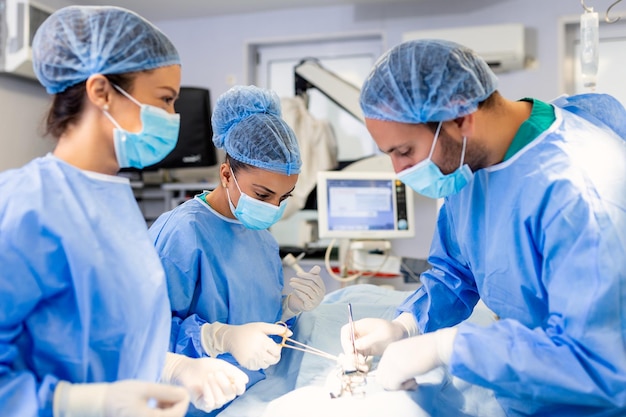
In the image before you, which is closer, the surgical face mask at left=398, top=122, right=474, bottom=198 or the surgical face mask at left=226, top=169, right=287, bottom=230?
the surgical face mask at left=398, top=122, right=474, bottom=198

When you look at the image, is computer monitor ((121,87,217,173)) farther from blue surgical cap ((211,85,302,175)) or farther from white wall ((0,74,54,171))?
blue surgical cap ((211,85,302,175))

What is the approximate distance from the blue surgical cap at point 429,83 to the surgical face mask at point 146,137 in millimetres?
402

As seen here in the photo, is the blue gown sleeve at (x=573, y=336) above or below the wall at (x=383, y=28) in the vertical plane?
below

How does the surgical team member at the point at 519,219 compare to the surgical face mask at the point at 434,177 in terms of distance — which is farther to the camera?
the surgical face mask at the point at 434,177

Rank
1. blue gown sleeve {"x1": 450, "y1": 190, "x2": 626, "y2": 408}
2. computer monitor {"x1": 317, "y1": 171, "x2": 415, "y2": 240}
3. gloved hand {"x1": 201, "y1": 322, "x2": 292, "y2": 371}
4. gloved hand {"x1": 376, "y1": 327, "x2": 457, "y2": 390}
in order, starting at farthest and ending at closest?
1. computer monitor {"x1": 317, "y1": 171, "x2": 415, "y2": 240}
2. gloved hand {"x1": 201, "y1": 322, "x2": 292, "y2": 371}
3. gloved hand {"x1": 376, "y1": 327, "x2": 457, "y2": 390}
4. blue gown sleeve {"x1": 450, "y1": 190, "x2": 626, "y2": 408}

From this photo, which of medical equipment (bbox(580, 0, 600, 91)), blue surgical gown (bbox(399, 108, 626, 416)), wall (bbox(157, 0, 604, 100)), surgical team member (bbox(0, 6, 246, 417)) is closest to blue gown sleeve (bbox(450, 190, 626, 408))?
blue surgical gown (bbox(399, 108, 626, 416))

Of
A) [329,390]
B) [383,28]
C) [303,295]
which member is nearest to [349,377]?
[329,390]

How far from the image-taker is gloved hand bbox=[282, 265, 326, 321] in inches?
62.6

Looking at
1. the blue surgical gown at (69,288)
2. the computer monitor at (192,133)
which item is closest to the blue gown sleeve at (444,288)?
the blue surgical gown at (69,288)

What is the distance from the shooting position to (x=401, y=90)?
3.40 feet

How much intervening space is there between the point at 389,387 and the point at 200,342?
1.44 ft

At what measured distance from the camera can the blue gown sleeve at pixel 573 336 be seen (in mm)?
891

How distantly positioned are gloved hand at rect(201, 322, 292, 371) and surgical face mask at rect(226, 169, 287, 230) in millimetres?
308

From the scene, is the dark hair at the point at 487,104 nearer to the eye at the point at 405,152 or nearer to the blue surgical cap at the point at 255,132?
the eye at the point at 405,152
